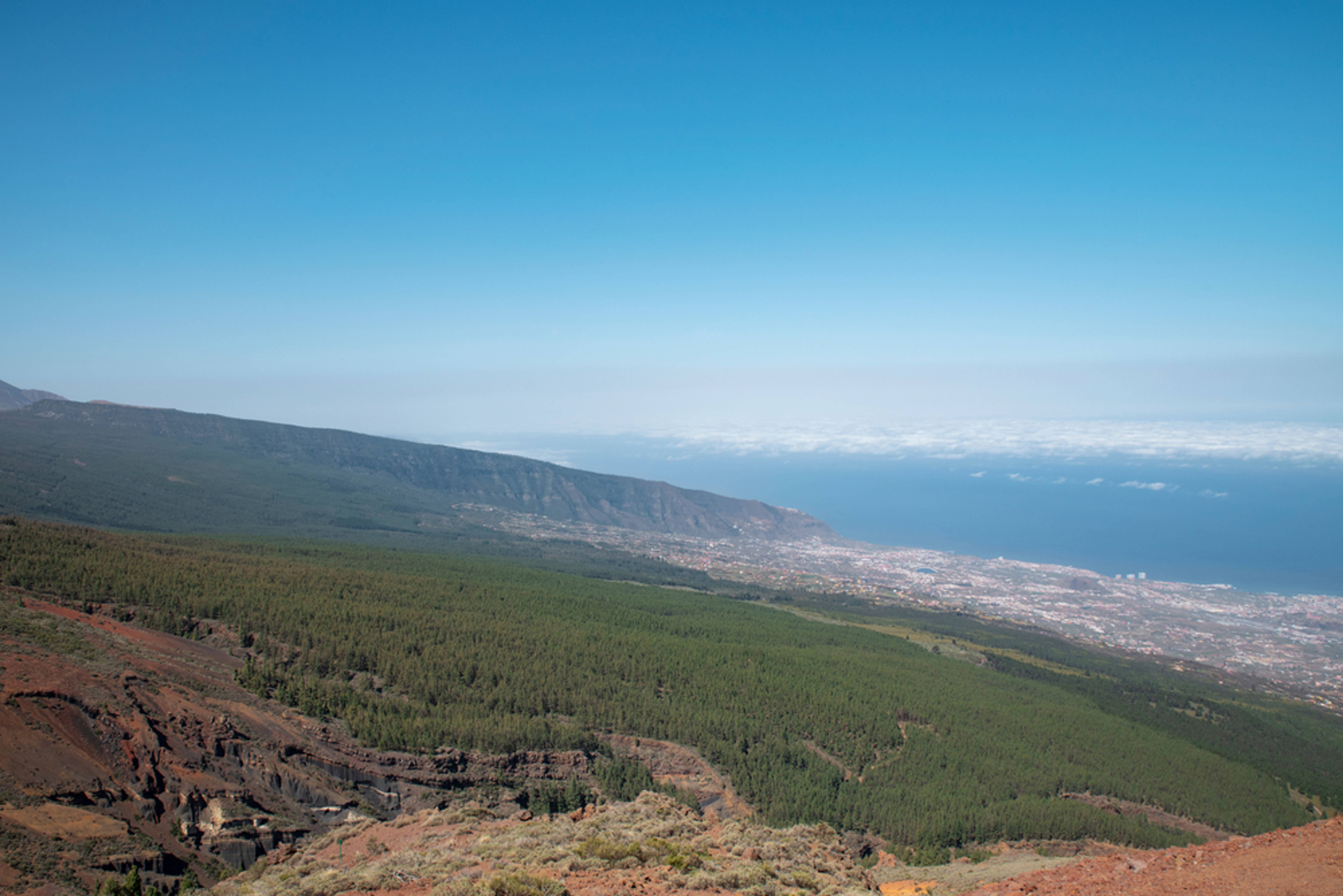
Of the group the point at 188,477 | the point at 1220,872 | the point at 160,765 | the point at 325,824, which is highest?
the point at 1220,872

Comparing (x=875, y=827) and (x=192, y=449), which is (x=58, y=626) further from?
(x=192, y=449)

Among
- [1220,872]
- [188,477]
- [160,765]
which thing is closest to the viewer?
[1220,872]

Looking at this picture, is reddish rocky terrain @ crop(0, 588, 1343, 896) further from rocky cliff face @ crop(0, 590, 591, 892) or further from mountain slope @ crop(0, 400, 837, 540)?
mountain slope @ crop(0, 400, 837, 540)

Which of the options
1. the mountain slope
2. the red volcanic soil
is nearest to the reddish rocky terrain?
the red volcanic soil

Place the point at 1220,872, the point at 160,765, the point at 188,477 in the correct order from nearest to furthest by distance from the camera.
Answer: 1. the point at 1220,872
2. the point at 160,765
3. the point at 188,477

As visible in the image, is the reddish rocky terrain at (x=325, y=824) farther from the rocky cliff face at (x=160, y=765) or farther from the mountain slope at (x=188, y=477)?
the mountain slope at (x=188, y=477)

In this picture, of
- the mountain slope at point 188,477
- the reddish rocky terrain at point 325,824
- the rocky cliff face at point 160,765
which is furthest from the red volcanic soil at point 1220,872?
the mountain slope at point 188,477

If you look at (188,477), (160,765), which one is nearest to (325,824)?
(160,765)

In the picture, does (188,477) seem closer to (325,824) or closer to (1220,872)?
(325,824)
